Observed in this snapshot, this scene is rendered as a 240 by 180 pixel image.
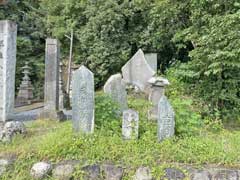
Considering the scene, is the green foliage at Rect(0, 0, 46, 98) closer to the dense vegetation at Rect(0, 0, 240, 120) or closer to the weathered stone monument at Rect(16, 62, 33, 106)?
the dense vegetation at Rect(0, 0, 240, 120)

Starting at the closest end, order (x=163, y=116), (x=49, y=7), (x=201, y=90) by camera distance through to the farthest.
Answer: (x=163, y=116), (x=201, y=90), (x=49, y=7)

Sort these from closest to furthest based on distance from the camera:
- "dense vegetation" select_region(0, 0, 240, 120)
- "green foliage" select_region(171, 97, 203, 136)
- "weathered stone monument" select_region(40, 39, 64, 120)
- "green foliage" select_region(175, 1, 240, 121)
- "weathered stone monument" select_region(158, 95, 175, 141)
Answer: "weathered stone monument" select_region(158, 95, 175, 141) → "green foliage" select_region(171, 97, 203, 136) → "green foliage" select_region(175, 1, 240, 121) → "dense vegetation" select_region(0, 0, 240, 120) → "weathered stone monument" select_region(40, 39, 64, 120)

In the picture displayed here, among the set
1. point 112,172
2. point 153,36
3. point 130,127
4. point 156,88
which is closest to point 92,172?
point 112,172

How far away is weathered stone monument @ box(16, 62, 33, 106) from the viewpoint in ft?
46.3

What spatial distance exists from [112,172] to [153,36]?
837 centimetres

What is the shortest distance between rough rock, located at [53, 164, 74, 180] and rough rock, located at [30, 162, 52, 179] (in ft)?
0.32

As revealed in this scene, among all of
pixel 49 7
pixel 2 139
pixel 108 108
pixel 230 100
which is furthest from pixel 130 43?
pixel 2 139

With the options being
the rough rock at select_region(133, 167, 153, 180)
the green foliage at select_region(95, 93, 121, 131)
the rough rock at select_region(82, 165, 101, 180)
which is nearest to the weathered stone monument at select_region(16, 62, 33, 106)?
the green foliage at select_region(95, 93, 121, 131)

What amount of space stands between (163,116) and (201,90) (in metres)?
3.13

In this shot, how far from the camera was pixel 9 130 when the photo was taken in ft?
16.4

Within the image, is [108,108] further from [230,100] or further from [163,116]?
[230,100]

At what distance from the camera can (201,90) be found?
760 centimetres

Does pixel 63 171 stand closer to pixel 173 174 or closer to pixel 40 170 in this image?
pixel 40 170

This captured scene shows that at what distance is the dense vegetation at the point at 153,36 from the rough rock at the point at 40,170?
389 cm
